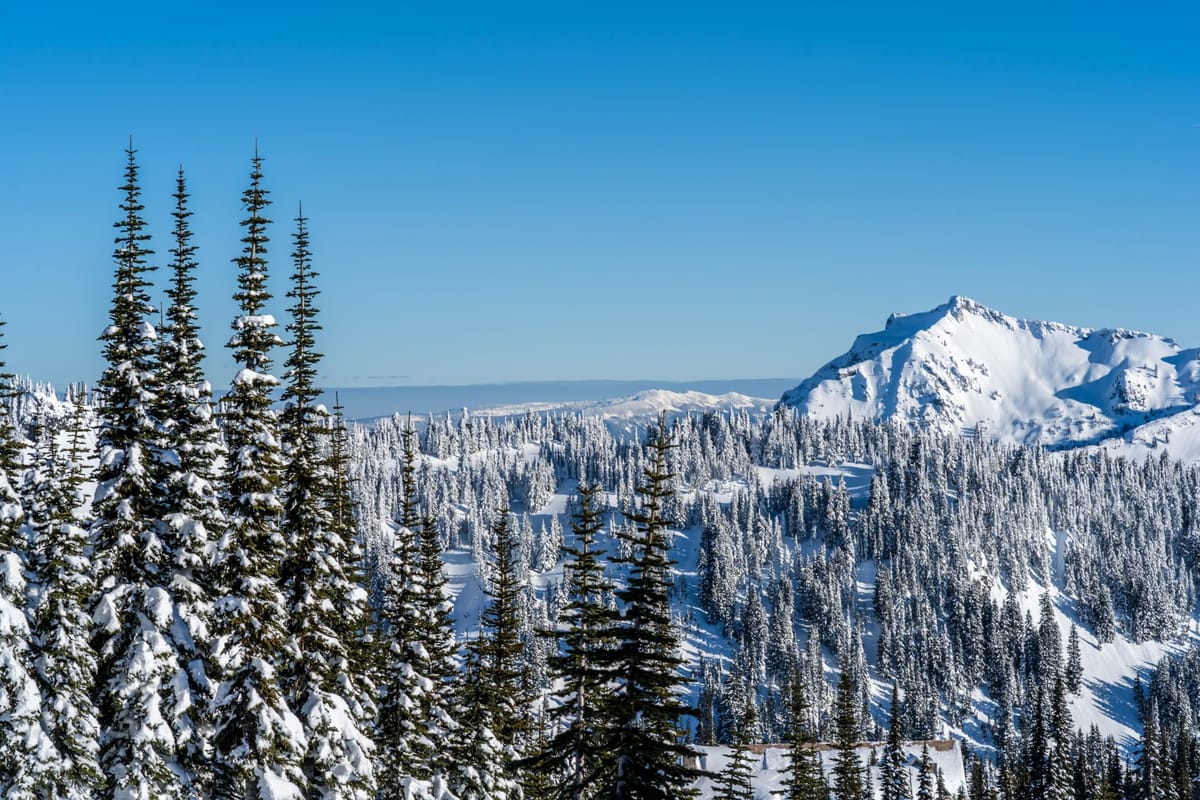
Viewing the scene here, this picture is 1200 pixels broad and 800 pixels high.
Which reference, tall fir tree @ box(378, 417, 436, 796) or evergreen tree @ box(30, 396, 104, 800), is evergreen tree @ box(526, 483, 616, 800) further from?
evergreen tree @ box(30, 396, 104, 800)

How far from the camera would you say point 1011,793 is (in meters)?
119

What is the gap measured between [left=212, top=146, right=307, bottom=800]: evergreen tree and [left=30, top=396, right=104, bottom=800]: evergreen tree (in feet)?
12.1

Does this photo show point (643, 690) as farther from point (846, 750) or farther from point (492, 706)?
point (846, 750)

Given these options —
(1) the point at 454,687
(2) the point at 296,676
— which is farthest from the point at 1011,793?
(2) the point at 296,676

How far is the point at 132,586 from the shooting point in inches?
1113

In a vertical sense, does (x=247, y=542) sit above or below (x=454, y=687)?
above

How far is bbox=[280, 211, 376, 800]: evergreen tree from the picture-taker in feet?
94.8

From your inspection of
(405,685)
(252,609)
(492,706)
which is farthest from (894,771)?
(252,609)

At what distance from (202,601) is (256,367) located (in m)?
6.69

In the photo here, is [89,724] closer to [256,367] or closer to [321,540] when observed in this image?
[321,540]

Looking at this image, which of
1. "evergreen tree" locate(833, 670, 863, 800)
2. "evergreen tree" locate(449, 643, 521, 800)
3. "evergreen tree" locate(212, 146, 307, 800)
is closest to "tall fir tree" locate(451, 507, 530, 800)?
"evergreen tree" locate(449, 643, 521, 800)

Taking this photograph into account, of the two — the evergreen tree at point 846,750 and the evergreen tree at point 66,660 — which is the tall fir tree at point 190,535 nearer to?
the evergreen tree at point 66,660

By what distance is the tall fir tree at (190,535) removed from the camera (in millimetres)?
28109

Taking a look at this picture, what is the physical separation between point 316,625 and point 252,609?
98.0 inches
